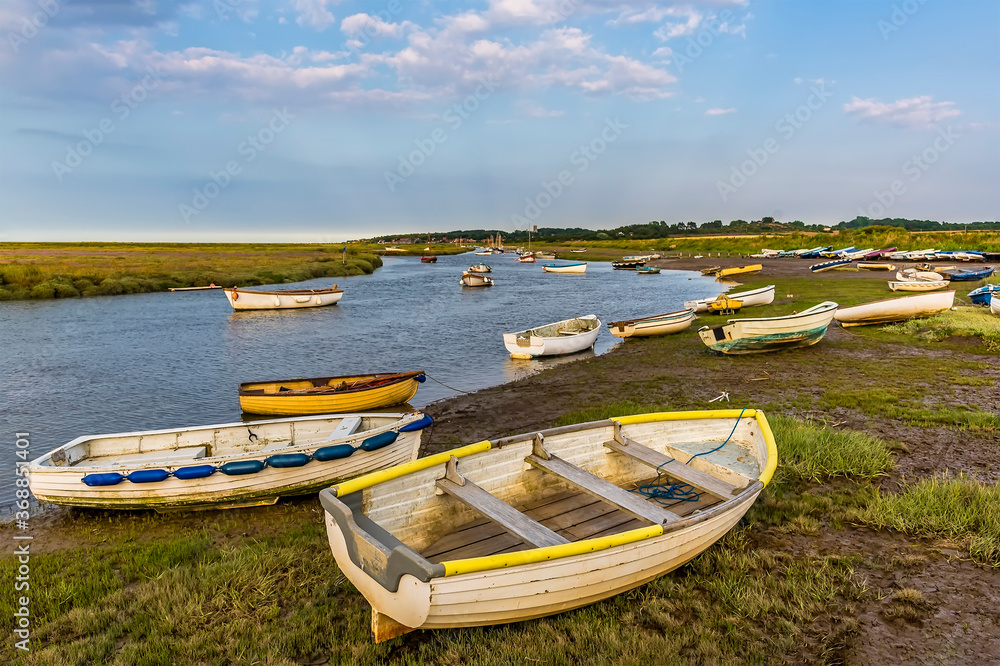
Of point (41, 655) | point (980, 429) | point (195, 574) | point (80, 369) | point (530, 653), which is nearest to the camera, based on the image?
point (530, 653)

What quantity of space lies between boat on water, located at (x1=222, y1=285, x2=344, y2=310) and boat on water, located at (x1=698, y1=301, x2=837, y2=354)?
29757 mm

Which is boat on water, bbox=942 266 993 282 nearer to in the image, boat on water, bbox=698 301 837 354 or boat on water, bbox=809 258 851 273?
boat on water, bbox=809 258 851 273

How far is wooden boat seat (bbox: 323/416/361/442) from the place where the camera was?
9359 mm

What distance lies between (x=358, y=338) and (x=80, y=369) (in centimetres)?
1141

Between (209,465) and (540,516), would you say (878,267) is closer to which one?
(540,516)

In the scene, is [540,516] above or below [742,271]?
below

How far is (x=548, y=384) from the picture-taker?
16.9 m

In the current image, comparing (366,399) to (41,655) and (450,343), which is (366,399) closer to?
(41,655)

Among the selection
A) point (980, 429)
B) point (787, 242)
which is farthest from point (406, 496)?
point (787, 242)

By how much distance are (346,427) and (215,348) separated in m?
19.9

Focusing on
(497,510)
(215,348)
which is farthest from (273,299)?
(497,510)

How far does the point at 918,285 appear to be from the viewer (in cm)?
2941

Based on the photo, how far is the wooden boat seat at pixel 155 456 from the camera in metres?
9.15

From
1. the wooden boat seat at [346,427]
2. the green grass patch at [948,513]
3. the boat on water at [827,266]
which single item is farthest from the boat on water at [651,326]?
the boat on water at [827,266]
